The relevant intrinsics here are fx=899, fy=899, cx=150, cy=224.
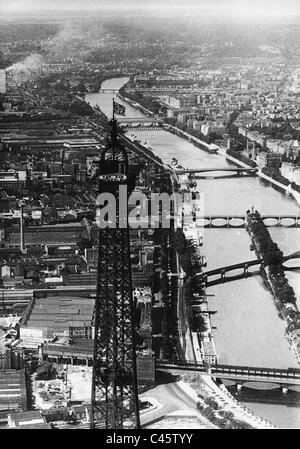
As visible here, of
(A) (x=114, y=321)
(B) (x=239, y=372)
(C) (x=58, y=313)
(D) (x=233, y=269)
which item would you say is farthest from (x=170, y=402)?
(D) (x=233, y=269)

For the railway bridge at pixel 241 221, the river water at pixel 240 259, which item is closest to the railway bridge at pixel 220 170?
the river water at pixel 240 259

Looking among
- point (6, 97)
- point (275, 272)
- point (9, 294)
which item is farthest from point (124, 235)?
point (6, 97)

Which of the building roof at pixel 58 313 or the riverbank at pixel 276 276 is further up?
the building roof at pixel 58 313

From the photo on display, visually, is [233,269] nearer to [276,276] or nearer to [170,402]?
[276,276]

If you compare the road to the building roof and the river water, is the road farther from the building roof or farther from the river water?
the building roof
